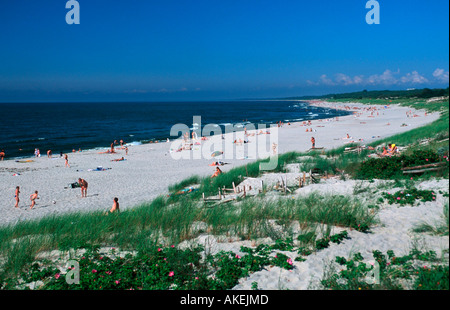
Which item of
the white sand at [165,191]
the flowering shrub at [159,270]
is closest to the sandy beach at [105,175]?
the white sand at [165,191]

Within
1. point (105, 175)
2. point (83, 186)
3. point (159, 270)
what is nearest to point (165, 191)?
point (83, 186)

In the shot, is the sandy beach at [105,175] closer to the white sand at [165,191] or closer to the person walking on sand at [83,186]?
the white sand at [165,191]

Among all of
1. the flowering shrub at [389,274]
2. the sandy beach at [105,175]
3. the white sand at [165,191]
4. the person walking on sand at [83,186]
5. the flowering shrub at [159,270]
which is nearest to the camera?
the flowering shrub at [389,274]

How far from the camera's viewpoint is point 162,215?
7.62 meters

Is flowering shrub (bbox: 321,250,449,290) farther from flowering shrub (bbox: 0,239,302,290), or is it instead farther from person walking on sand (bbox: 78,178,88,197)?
person walking on sand (bbox: 78,178,88,197)

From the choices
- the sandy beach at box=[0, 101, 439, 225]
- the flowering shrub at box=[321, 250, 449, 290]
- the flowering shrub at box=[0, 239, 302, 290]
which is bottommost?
the sandy beach at box=[0, 101, 439, 225]

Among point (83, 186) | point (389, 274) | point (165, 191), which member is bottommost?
point (165, 191)

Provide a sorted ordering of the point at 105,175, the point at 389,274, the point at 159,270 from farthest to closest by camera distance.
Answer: the point at 105,175 → the point at 159,270 → the point at 389,274

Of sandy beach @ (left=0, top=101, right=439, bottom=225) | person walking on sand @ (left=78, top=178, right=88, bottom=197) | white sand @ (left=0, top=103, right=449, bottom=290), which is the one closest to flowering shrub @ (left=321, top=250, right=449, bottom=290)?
white sand @ (left=0, top=103, right=449, bottom=290)

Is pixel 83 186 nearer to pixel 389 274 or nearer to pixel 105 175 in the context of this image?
pixel 105 175

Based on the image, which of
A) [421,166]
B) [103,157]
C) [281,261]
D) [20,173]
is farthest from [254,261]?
[103,157]

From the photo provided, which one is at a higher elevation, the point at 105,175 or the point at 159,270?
the point at 159,270

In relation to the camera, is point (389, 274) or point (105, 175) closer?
point (389, 274)

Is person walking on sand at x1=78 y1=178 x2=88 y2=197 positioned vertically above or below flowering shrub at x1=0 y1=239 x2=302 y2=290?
below
